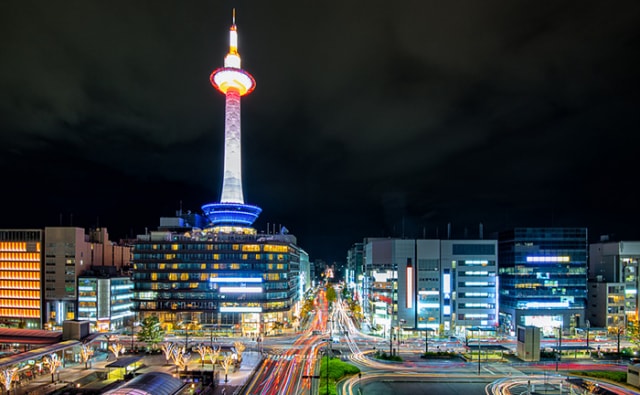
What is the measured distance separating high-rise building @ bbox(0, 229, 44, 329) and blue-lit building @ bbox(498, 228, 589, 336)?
124788 mm

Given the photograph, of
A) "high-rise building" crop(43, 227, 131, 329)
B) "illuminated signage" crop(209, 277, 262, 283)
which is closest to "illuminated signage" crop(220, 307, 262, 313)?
"illuminated signage" crop(209, 277, 262, 283)

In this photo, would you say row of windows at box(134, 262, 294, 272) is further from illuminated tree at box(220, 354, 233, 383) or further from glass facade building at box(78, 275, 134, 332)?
illuminated tree at box(220, 354, 233, 383)

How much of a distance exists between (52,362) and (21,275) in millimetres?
65759

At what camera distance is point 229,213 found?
129250 mm

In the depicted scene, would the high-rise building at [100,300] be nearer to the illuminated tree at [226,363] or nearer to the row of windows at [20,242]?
the row of windows at [20,242]

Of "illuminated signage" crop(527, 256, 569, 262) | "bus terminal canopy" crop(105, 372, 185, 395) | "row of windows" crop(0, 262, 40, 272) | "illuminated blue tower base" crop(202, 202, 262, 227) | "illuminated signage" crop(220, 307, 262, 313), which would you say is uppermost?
"illuminated blue tower base" crop(202, 202, 262, 227)

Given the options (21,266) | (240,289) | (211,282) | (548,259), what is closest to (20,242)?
(21,266)

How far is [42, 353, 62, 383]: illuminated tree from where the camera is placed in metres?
57.3

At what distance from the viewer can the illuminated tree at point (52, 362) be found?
5734 centimetres

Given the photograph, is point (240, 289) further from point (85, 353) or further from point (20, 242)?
point (20, 242)

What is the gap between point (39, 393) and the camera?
51.3m

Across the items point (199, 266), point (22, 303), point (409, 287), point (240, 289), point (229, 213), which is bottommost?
point (22, 303)

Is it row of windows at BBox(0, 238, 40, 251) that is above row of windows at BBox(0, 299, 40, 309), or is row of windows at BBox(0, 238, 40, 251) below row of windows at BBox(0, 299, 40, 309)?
above

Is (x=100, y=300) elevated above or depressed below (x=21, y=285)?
below
